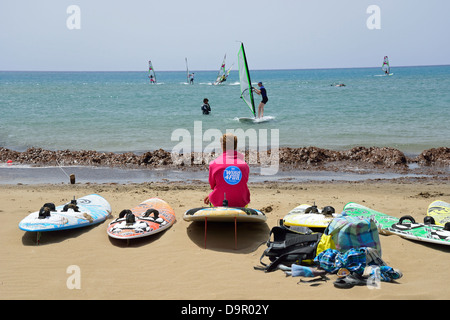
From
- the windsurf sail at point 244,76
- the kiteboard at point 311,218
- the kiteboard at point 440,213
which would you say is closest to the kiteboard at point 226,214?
the kiteboard at point 311,218

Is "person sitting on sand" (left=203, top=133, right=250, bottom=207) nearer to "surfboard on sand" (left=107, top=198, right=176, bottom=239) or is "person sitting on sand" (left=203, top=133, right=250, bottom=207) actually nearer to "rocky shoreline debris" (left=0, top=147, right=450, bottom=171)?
"surfboard on sand" (left=107, top=198, right=176, bottom=239)

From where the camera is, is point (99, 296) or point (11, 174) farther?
point (11, 174)

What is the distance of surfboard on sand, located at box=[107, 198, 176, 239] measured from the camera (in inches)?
186

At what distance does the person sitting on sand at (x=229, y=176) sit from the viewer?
469 centimetres

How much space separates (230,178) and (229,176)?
0.14ft

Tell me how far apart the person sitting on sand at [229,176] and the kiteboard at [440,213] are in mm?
2389

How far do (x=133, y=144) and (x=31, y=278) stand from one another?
32.1 feet

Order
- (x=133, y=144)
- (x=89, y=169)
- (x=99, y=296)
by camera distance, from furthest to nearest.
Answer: (x=133, y=144) → (x=89, y=169) → (x=99, y=296)

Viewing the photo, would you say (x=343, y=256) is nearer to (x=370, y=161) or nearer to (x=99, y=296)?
(x=99, y=296)

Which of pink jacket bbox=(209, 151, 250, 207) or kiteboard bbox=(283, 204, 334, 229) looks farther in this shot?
kiteboard bbox=(283, 204, 334, 229)

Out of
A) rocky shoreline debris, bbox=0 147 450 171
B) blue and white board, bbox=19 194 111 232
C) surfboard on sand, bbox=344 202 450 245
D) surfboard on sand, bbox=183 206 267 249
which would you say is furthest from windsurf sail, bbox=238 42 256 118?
surfboard on sand, bbox=183 206 267 249

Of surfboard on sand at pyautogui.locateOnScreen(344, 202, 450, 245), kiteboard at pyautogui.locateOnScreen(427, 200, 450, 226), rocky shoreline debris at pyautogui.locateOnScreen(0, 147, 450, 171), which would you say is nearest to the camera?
surfboard on sand at pyautogui.locateOnScreen(344, 202, 450, 245)

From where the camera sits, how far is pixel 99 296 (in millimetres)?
3557
